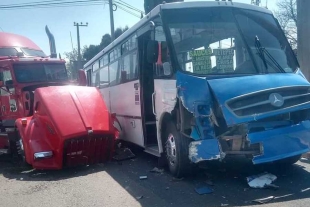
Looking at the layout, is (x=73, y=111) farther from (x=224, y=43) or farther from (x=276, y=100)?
(x=276, y=100)

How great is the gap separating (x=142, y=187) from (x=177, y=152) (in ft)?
2.83

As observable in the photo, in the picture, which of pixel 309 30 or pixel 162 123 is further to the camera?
pixel 309 30

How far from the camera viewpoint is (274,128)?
564cm

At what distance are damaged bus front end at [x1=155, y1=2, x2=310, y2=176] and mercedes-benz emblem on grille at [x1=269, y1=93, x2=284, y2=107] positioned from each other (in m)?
0.01

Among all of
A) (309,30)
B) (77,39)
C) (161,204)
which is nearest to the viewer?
(161,204)

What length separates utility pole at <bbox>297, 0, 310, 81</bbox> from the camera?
380 inches

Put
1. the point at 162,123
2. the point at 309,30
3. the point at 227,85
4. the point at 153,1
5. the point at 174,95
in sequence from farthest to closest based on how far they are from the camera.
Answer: the point at 153,1, the point at 309,30, the point at 162,123, the point at 174,95, the point at 227,85

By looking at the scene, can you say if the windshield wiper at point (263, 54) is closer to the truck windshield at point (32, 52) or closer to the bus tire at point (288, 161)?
the bus tire at point (288, 161)

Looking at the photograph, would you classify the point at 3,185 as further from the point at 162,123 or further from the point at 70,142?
the point at 162,123

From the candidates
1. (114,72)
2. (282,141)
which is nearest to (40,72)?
(114,72)

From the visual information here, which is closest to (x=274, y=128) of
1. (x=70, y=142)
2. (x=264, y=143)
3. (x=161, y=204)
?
(x=264, y=143)

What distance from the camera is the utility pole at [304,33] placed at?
965 cm

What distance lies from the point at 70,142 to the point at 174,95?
2.48 m

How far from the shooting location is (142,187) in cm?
624
